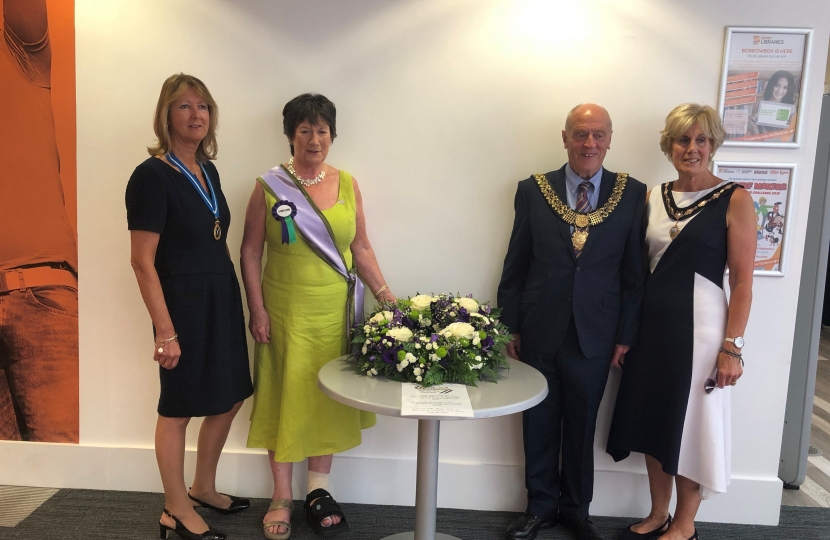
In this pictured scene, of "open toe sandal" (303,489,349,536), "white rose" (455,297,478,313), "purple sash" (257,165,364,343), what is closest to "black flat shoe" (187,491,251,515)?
"open toe sandal" (303,489,349,536)

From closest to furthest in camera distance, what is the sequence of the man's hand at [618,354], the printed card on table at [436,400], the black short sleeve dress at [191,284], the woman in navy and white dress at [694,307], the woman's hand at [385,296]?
the printed card on table at [436,400], the black short sleeve dress at [191,284], the woman in navy and white dress at [694,307], the man's hand at [618,354], the woman's hand at [385,296]

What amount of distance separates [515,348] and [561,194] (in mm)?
661

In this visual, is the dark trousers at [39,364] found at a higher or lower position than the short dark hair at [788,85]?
lower

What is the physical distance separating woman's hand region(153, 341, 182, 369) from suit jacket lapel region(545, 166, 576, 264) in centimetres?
151

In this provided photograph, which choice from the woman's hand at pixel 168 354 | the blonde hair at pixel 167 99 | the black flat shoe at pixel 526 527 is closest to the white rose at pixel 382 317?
the woman's hand at pixel 168 354

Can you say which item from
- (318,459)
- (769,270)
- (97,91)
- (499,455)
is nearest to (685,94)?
(769,270)

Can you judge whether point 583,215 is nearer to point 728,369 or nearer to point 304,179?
point 728,369

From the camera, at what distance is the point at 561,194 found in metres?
2.23

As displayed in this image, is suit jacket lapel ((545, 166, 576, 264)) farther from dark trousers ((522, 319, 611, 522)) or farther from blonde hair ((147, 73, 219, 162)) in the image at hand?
blonde hair ((147, 73, 219, 162))

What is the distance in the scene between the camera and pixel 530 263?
7.60ft

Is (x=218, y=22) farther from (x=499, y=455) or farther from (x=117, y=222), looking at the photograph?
(x=499, y=455)

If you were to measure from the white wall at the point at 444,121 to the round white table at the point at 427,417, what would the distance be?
623mm

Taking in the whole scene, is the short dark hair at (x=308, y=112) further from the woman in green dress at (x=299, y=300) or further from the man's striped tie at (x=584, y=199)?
the man's striped tie at (x=584, y=199)

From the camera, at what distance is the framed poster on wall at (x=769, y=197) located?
2.34 m
